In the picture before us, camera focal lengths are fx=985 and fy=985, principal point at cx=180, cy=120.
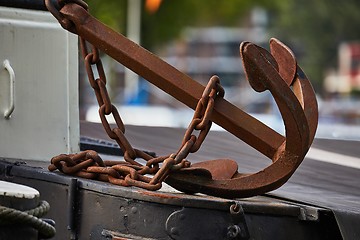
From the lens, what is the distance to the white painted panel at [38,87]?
425 cm

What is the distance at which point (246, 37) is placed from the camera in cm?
7606

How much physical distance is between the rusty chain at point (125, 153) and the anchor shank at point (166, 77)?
0.04 metres

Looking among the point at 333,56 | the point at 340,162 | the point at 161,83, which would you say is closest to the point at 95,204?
the point at 161,83

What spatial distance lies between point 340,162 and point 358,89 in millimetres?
51325

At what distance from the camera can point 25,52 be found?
14.1 feet

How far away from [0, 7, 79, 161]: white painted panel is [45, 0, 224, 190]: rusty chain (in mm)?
610

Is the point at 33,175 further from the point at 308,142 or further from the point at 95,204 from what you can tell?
the point at 308,142

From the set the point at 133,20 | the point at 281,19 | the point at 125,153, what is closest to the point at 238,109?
the point at 125,153

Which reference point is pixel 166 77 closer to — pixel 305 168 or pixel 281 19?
pixel 305 168

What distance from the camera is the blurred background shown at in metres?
21.4

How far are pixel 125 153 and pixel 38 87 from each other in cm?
96

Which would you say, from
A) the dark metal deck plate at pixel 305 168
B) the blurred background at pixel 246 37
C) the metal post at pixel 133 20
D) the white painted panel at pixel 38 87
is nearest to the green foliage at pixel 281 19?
the blurred background at pixel 246 37

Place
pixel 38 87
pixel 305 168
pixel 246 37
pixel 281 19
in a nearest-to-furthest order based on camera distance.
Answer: pixel 38 87 → pixel 305 168 → pixel 281 19 → pixel 246 37

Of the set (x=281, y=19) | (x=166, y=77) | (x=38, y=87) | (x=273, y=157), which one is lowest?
(x=281, y=19)
